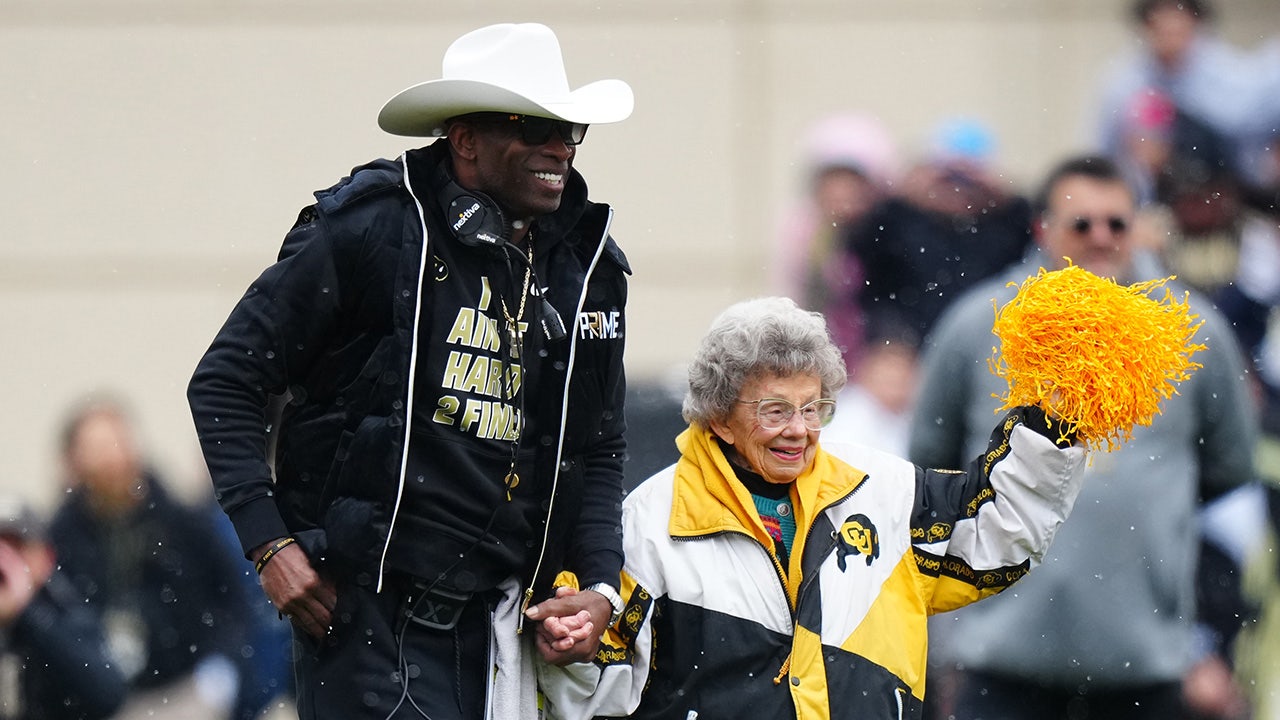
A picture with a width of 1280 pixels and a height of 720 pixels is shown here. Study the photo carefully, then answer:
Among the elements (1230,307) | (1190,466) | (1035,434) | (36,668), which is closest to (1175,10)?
(1230,307)

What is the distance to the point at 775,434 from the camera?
4.50 meters

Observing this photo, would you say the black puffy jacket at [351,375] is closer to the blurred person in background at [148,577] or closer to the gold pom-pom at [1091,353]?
the gold pom-pom at [1091,353]

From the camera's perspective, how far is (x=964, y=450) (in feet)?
20.4

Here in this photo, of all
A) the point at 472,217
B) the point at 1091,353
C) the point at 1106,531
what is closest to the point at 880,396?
the point at 1106,531

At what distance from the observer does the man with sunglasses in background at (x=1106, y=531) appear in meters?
6.03

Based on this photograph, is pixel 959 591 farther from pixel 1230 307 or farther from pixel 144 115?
pixel 144 115

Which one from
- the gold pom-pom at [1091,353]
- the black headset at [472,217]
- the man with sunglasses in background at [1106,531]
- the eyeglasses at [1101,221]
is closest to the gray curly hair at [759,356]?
the gold pom-pom at [1091,353]

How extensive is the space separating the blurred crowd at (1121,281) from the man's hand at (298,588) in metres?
2.63

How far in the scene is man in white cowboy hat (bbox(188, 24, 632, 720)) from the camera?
4.03 m

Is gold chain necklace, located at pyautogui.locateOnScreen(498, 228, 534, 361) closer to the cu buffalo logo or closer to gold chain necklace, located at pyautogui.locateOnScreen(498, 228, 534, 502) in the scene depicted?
gold chain necklace, located at pyautogui.locateOnScreen(498, 228, 534, 502)

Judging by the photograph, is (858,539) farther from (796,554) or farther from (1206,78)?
(1206,78)

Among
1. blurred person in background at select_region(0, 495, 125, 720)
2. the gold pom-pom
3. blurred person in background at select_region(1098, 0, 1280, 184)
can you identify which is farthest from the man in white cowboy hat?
blurred person in background at select_region(1098, 0, 1280, 184)

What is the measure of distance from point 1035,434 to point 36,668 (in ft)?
10.7

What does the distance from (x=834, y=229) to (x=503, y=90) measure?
3416mm
